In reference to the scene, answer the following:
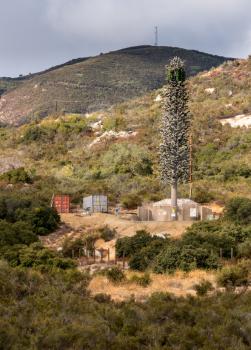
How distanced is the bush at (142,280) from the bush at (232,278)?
231 cm

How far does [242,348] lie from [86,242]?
57.4 ft

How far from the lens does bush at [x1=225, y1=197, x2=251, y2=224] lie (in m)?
29.0

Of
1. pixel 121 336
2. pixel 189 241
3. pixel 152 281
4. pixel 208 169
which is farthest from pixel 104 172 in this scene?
pixel 121 336

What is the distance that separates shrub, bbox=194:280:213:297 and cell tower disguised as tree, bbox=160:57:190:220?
17328 millimetres

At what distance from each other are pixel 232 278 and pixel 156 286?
2.55 m

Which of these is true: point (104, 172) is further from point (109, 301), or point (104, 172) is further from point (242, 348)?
point (242, 348)

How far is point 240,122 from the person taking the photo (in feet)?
224

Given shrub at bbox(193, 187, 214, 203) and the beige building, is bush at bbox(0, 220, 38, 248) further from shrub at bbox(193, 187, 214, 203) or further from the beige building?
shrub at bbox(193, 187, 214, 203)

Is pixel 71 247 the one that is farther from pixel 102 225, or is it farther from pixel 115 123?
pixel 115 123

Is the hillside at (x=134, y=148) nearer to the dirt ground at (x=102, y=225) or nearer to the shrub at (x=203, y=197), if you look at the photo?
the shrub at (x=203, y=197)

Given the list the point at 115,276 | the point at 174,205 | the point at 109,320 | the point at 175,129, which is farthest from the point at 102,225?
the point at 109,320

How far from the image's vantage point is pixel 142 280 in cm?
1862

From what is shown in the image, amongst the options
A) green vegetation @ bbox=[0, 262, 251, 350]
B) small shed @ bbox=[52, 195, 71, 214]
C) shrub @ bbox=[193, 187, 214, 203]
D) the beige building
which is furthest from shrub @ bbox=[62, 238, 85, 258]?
shrub @ bbox=[193, 187, 214, 203]

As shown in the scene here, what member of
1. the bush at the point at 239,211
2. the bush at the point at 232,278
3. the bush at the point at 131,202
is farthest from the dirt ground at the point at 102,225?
the bush at the point at 232,278
